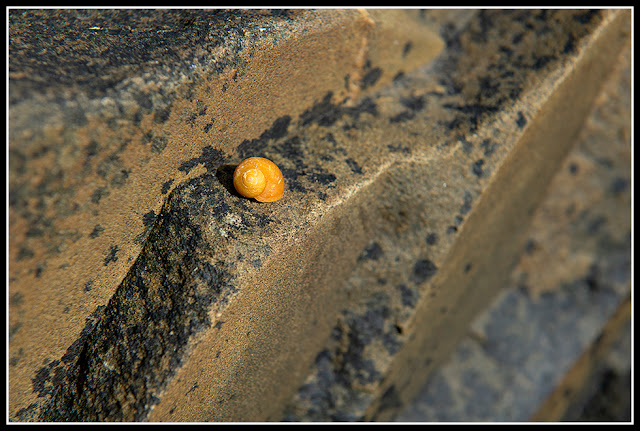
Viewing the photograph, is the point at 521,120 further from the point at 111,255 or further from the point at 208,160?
the point at 111,255

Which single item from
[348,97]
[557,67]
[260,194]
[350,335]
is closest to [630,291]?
[557,67]

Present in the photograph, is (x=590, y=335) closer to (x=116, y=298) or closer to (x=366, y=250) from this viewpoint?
(x=366, y=250)

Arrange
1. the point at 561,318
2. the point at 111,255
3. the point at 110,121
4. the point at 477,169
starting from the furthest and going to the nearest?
the point at 561,318, the point at 477,169, the point at 111,255, the point at 110,121

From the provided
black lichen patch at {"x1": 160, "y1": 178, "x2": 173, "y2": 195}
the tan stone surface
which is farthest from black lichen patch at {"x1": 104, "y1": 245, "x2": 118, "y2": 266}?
black lichen patch at {"x1": 160, "y1": 178, "x2": 173, "y2": 195}

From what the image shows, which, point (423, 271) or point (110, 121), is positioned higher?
point (110, 121)

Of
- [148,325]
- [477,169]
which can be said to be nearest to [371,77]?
[477,169]

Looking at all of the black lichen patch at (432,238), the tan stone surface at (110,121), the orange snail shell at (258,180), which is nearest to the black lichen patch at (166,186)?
the tan stone surface at (110,121)
